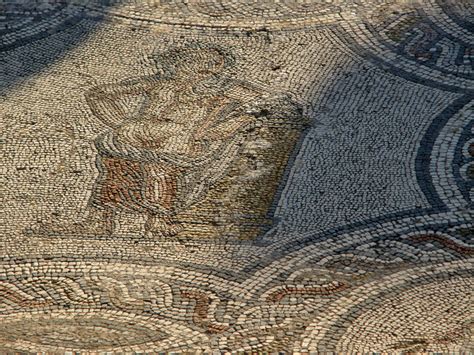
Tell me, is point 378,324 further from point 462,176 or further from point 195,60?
point 195,60

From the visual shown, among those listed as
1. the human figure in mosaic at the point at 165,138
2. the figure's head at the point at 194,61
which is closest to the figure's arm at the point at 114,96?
the human figure in mosaic at the point at 165,138

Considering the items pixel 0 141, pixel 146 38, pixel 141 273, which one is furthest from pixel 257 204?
pixel 146 38

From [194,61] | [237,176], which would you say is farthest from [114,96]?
[237,176]

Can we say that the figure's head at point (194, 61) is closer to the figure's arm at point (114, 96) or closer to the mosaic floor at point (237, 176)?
the mosaic floor at point (237, 176)

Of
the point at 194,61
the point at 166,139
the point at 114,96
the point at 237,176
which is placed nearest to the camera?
the point at 237,176

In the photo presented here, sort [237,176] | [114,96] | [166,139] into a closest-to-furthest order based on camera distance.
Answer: [237,176], [166,139], [114,96]

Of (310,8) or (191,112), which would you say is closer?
(191,112)

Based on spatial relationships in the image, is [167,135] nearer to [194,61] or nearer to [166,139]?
[166,139]
